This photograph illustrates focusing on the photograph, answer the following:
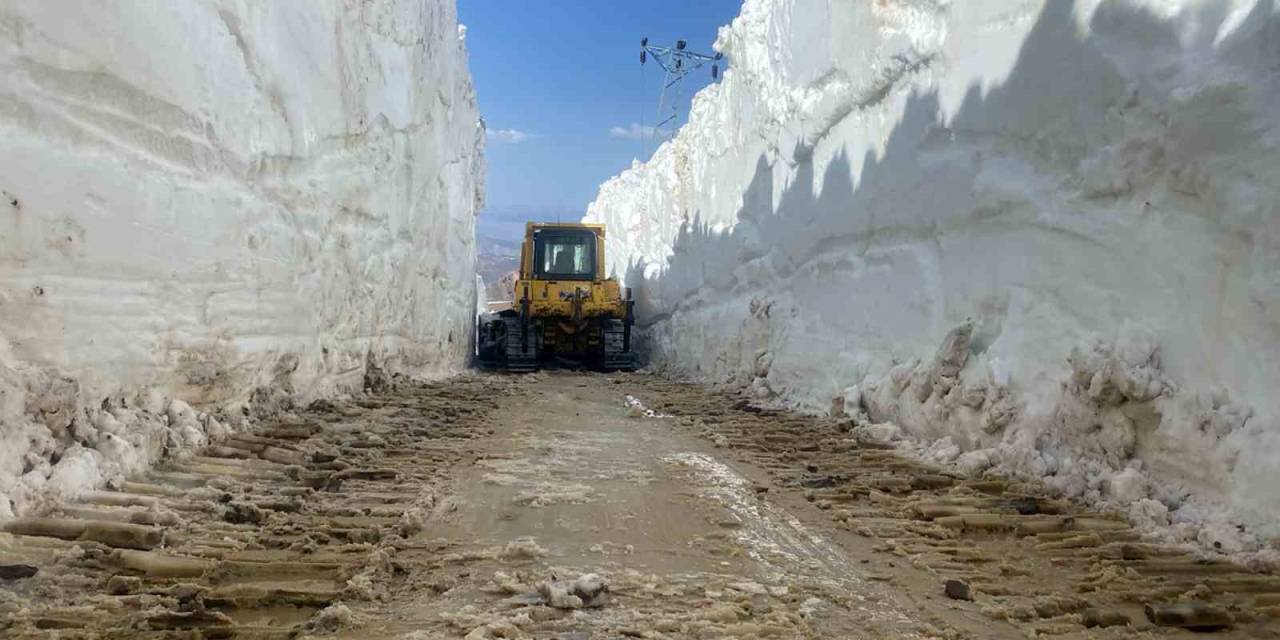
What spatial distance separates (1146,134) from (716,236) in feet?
37.3

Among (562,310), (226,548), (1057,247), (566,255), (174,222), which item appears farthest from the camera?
(566,255)

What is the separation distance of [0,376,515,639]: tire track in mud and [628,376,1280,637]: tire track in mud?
1908 mm

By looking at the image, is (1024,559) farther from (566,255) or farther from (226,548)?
(566,255)

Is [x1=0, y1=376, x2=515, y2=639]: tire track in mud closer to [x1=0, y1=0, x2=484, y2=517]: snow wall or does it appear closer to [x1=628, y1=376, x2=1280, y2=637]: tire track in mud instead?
[x1=0, y1=0, x2=484, y2=517]: snow wall

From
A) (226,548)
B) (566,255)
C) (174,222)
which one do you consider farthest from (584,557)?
(566,255)

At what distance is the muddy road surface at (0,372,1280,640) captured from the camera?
2.65m

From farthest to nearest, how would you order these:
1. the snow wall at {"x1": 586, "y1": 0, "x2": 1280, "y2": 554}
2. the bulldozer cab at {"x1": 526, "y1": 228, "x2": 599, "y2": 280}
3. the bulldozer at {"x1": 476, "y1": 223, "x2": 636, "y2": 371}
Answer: the bulldozer cab at {"x1": 526, "y1": 228, "x2": 599, "y2": 280}
the bulldozer at {"x1": 476, "y1": 223, "x2": 636, "y2": 371}
the snow wall at {"x1": 586, "y1": 0, "x2": 1280, "y2": 554}

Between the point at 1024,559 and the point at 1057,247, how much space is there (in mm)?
2751

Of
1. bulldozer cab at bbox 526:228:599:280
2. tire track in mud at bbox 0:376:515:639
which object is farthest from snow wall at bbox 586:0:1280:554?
bulldozer cab at bbox 526:228:599:280

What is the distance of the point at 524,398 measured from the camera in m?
10.1

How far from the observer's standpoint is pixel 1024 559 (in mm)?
3414

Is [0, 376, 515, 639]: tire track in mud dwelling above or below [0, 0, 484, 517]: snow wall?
below

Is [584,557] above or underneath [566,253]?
underneath

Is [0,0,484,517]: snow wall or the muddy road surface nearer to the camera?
the muddy road surface
